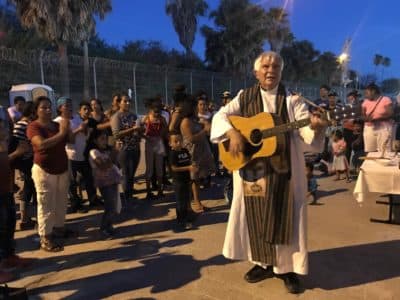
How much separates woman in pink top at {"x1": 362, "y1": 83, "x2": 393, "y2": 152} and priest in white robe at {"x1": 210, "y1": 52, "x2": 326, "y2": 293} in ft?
14.7

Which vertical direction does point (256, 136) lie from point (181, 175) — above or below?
above

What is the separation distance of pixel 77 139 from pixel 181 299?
3.60 meters

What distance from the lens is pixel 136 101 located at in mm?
19234

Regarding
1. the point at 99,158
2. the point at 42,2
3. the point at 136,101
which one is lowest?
the point at 99,158

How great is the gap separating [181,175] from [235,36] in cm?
2743

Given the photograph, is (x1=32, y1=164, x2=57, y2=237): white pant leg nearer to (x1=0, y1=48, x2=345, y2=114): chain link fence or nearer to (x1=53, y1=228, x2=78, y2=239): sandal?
(x1=53, y1=228, x2=78, y2=239): sandal

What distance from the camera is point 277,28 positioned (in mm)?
34875

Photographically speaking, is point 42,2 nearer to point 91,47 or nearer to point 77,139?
point 77,139

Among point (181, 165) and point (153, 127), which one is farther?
point (153, 127)

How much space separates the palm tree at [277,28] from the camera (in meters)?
32.9

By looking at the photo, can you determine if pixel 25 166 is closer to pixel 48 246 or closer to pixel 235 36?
pixel 48 246

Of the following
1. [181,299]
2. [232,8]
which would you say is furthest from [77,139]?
[232,8]

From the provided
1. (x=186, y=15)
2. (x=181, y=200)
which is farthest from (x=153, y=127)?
(x=186, y=15)

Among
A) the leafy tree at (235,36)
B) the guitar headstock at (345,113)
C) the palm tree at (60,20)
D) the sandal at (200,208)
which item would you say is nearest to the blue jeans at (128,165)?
the sandal at (200,208)
